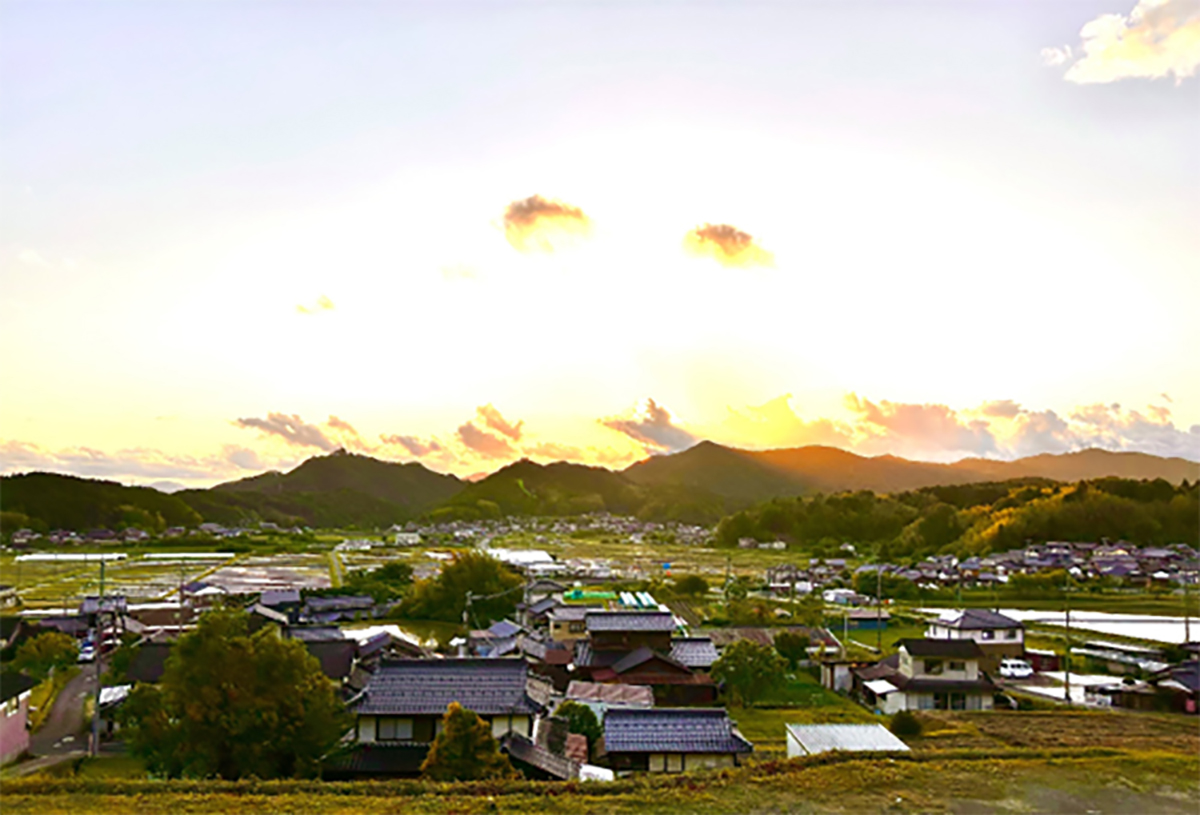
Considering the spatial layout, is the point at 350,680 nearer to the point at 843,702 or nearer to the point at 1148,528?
the point at 843,702

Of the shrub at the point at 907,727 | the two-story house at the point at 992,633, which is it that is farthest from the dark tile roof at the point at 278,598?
the shrub at the point at 907,727

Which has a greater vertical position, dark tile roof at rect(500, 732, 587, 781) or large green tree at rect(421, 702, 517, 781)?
large green tree at rect(421, 702, 517, 781)

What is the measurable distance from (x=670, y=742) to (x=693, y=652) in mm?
10138

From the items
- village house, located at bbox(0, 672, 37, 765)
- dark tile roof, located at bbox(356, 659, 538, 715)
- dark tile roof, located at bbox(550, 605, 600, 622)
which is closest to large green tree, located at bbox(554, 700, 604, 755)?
dark tile roof, located at bbox(356, 659, 538, 715)

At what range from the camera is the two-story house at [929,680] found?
21.9 m

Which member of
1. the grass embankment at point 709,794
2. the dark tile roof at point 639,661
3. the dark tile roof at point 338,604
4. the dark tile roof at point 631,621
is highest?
the dark tile roof at point 631,621

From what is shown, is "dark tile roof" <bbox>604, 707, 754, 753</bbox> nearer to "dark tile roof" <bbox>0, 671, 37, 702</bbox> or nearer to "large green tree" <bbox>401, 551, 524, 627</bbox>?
"dark tile roof" <bbox>0, 671, 37, 702</bbox>

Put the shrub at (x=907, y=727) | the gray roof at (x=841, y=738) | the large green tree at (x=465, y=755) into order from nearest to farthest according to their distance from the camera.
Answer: the large green tree at (x=465, y=755), the gray roof at (x=841, y=738), the shrub at (x=907, y=727)

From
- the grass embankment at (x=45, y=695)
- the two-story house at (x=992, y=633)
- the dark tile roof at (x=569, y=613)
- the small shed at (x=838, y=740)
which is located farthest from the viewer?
the dark tile roof at (x=569, y=613)

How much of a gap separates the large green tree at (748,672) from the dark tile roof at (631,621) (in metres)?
3.02

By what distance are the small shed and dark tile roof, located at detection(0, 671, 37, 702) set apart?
1426 centimetres

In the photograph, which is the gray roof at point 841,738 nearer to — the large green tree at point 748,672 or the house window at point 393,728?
the large green tree at point 748,672

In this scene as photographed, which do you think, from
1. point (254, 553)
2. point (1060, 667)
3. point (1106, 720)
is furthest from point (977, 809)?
point (254, 553)

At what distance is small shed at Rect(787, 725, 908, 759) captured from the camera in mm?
13773
